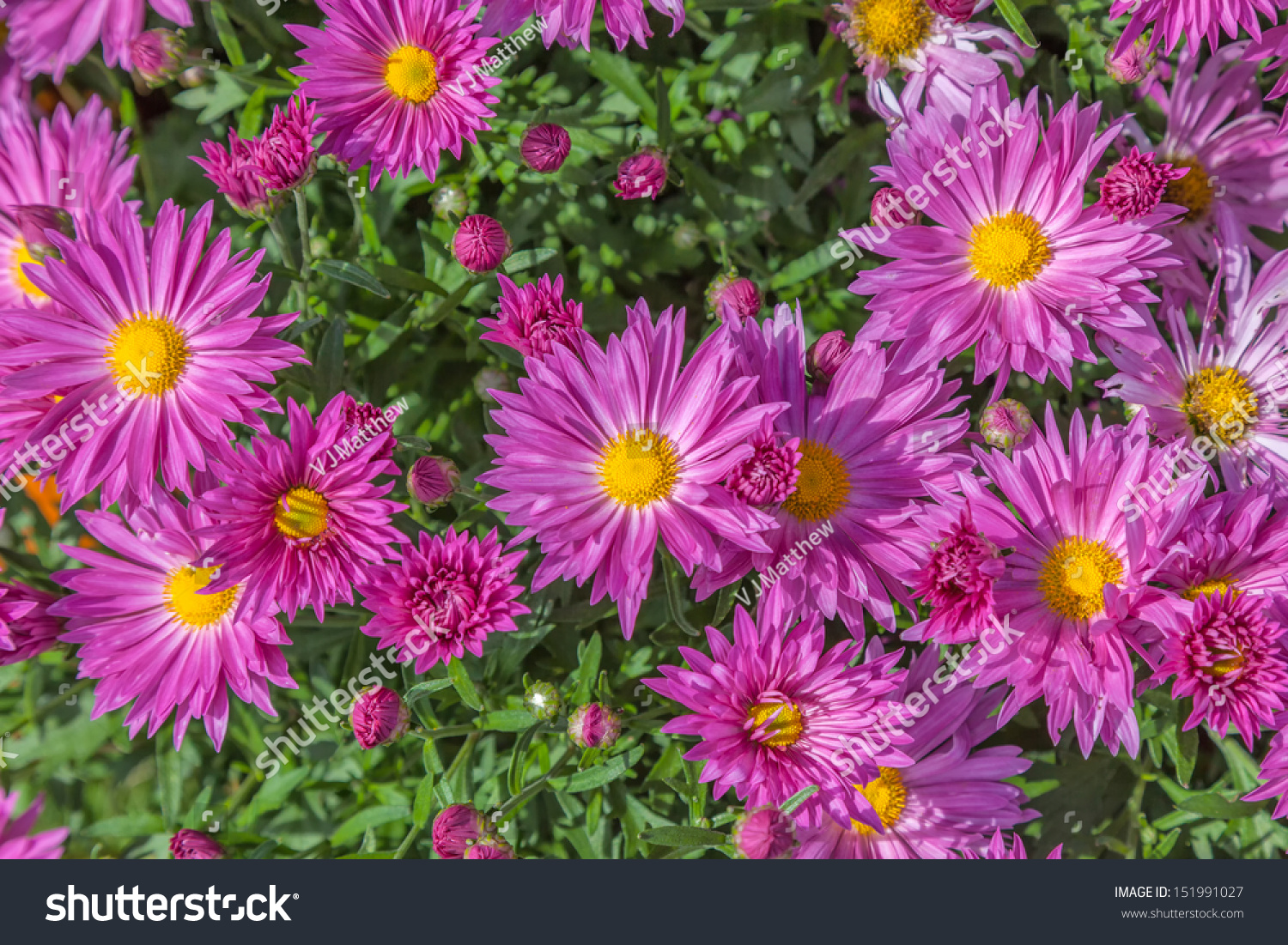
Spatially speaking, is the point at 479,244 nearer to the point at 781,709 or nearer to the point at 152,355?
the point at 152,355

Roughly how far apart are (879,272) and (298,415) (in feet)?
4.86

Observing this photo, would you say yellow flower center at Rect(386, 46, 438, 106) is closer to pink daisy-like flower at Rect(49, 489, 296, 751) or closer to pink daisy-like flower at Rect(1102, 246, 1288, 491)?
pink daisy-like flower at Rect(49, 489, 296, 751)

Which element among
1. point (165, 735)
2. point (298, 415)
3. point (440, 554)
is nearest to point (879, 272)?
point (440, 554)

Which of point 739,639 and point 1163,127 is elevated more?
point 1163,127

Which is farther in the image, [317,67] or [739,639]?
[317,67]

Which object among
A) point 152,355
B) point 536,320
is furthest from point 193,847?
point 536,320

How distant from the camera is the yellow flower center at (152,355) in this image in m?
2.45

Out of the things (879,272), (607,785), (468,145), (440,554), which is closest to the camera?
(440,554)

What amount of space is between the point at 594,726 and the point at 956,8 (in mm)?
2079

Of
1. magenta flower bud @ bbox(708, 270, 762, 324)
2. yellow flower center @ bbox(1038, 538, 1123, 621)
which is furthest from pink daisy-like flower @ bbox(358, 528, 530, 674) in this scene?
yellow flower center @ bbox(1038, 538, 1123, 621)

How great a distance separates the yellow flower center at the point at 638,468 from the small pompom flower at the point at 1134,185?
50.9 inches

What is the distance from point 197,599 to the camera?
2566mm

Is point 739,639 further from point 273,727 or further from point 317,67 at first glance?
point 317,67

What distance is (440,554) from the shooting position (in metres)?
2.25
